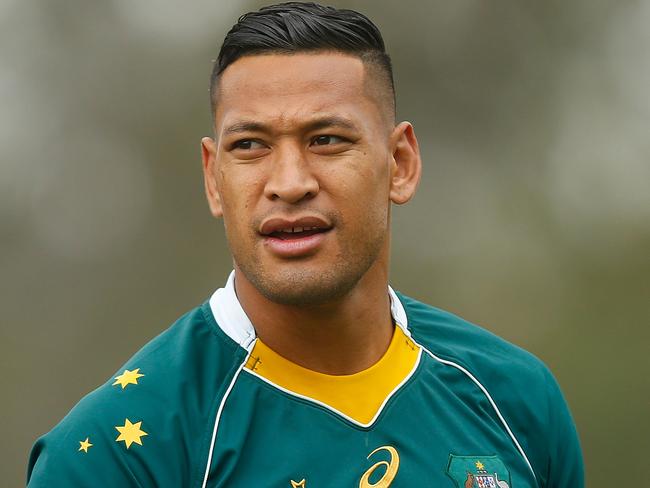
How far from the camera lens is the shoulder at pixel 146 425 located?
8.21ft

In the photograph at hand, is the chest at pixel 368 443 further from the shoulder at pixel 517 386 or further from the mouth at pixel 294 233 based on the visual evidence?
the mouth at pixel 294 233

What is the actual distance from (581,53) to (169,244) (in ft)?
15.3

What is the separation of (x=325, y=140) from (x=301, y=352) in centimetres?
52

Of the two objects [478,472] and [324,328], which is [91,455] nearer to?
[324,328]

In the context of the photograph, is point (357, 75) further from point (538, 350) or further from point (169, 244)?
point (169, 244)

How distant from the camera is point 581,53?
12.0m

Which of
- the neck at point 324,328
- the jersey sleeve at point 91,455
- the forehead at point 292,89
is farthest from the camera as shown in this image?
the neck at point 324,328

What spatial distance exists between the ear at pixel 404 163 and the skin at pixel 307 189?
6 centimetres

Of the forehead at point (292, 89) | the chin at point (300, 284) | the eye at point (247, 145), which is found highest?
the forehead at point (292, 89)

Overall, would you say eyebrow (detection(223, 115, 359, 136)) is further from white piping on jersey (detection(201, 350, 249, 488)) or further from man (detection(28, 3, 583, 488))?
white piping on jersey (detection(201, 350, 249, 488))

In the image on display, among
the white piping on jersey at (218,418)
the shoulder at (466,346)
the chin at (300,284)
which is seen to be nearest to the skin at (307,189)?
the chin at (300,284)

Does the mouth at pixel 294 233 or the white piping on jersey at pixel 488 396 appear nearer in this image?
the mouth at pixel 294 233

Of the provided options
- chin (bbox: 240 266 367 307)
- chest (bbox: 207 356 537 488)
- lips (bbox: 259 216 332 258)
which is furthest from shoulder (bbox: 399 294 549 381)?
lips (bbox: 259 216 332 258)

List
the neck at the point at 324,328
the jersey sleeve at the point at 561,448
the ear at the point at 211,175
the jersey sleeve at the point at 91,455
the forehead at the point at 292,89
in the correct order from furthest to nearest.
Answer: the jersey sleeve at the point at 561,448 < the ear at the point at 211,175 < the neck at the point at 324,328 < the forehead at the point at 292,89 < the jersey sleeve at the point at 91,455
